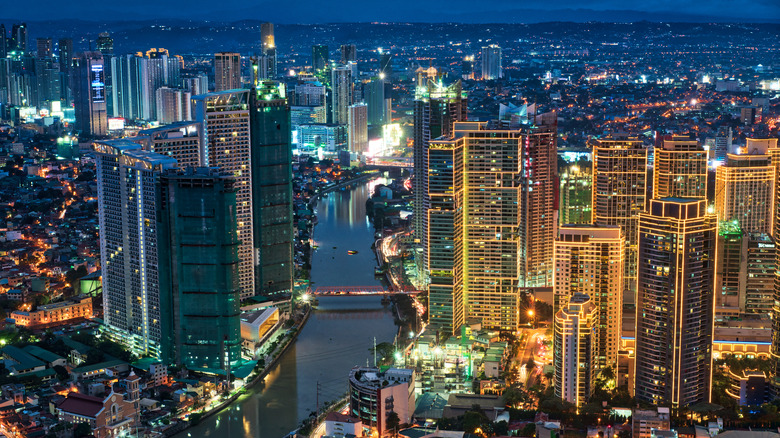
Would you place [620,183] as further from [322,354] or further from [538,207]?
[322,354]

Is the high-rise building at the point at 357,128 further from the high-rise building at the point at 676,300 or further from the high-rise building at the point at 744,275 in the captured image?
the high-rise building at the point at 676,300

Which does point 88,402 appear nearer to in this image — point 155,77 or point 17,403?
point 17,403

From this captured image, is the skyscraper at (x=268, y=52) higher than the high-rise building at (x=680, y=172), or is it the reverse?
the skyscraper at (x=268, y=52)

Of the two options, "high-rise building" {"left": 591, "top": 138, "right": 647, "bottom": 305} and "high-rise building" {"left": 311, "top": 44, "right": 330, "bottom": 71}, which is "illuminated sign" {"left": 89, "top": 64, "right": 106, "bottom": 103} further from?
"high-rise building" {"left": 591, "top": 138, "right": 647, "bottom": 305}

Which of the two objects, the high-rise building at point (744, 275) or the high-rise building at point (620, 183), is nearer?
the high-rise building at point (744, 275)

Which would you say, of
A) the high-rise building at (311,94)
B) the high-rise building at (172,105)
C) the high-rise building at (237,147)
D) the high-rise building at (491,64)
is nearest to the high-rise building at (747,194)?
the high-rise building at (237,147)

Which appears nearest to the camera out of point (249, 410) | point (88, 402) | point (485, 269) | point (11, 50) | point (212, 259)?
point (88, 402)

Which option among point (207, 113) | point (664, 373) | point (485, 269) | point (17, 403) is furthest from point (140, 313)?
point (664, 373)
